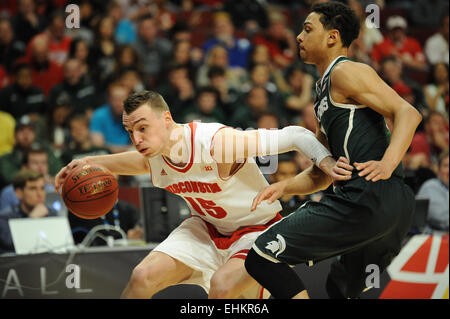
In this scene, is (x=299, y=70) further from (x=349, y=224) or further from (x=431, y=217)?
(x=349, y=224)

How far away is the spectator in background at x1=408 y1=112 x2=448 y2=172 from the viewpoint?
771 centimetres

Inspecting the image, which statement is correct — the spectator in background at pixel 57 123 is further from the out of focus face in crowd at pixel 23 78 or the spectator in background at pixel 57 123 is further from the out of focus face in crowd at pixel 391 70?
the out of focus face in crowd at pixel 391 70

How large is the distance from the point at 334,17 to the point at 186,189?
54.2 inches

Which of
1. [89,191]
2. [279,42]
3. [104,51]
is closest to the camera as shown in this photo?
[89,191]

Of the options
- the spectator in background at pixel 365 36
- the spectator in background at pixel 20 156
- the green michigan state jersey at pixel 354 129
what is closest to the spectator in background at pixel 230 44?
the spectator in background at pixel 365 36

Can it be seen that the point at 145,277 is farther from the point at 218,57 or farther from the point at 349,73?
the point at 218,57

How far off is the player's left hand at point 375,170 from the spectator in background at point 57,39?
22.3ft

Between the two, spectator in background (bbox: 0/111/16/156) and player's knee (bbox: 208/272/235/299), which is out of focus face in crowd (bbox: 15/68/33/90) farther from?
player's knee (bbox: 208/272/235/299)

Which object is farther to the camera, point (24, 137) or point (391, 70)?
point (391, 70)

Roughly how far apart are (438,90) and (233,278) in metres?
6.04

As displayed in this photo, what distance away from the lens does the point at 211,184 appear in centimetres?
408

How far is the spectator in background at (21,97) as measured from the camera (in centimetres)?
882

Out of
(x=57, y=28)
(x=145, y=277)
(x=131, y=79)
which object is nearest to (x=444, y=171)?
(x=145, y=277)

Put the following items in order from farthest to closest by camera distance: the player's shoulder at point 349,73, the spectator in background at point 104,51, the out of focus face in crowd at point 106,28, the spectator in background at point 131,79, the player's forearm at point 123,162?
the out of focus face in crowd at point 106,28, the spectator in background at point 104,51, the spectator in background at point 131,79, the player's forearm at point 123,162, the player's shoulder at point 349,73
